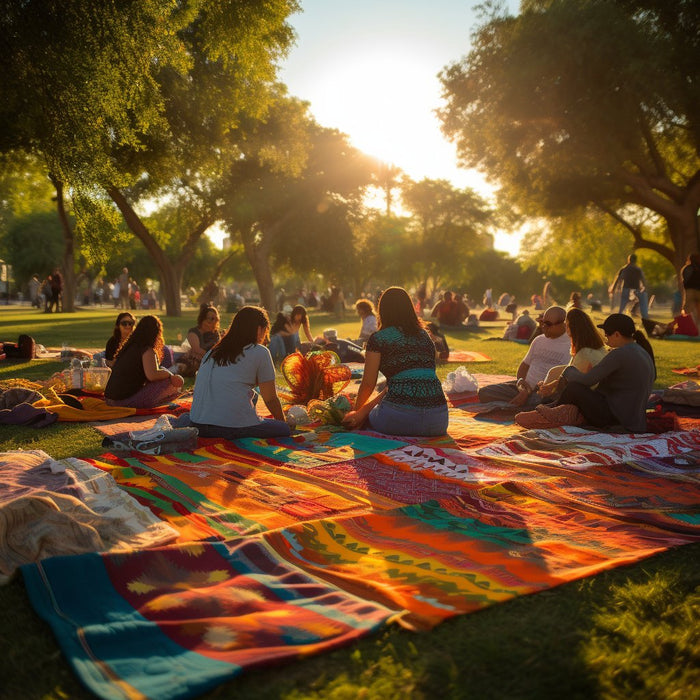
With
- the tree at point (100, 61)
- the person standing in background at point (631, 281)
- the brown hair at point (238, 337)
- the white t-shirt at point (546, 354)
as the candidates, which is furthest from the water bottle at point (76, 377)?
the person standing in background at point (631, 281)

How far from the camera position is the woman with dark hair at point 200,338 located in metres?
10.4

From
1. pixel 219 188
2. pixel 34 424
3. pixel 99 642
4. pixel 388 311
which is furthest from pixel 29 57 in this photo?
pixel 219 188

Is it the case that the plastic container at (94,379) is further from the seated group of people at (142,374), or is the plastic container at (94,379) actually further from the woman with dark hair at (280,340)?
the woman with dark hair at (280,340)

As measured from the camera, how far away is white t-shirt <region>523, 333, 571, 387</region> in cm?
850

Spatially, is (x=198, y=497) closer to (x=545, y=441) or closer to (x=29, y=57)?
(x=545, y=441)

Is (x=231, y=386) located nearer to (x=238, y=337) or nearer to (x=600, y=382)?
(x=238, y=337)

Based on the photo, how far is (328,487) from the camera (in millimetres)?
4914

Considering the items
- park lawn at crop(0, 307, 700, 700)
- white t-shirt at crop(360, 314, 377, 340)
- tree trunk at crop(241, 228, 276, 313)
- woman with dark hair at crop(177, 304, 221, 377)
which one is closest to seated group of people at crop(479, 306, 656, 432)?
park lawn at crop(0, 307, 700, 700)

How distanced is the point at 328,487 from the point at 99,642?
239cm

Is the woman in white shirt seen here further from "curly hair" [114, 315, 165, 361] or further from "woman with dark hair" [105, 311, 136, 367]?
"curly hair" [114, 315, 165, 361]

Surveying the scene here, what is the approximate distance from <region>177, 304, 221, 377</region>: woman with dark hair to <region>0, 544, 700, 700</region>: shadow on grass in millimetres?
7394

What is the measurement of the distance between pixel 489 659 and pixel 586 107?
67.8 ft

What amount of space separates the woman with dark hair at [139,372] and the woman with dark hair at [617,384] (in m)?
4.51

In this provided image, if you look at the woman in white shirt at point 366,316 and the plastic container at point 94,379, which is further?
the woman in white shirt at point 366,316
